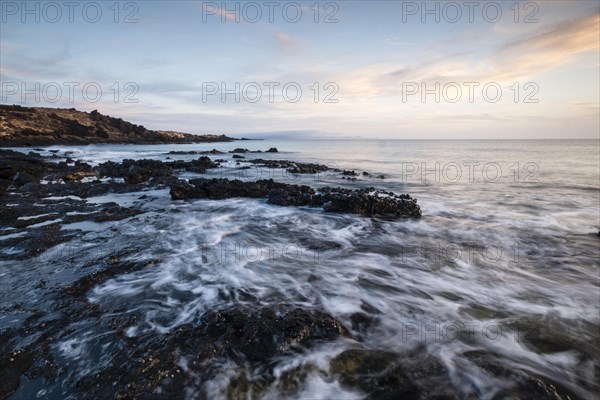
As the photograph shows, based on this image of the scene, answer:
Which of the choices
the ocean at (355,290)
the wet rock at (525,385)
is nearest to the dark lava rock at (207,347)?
the ocean at (355,290)

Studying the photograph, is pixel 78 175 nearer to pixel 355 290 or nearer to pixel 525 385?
pixel 355 290

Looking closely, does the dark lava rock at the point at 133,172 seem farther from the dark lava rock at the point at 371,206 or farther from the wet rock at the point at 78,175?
the dark lava rock at the point at 371,206

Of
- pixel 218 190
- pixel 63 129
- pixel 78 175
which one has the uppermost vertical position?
pixel 63 129

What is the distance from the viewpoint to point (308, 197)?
13336 mm

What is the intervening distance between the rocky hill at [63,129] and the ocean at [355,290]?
5439 cm

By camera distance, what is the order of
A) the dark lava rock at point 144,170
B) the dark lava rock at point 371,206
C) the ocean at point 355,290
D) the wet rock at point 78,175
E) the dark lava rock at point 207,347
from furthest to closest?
the dark lava rock at point 144,170, the wet rock at point 78,175, the dark lava rock at point 371,206, the ocean at point 355,290, the dark lava rock at point 207,347

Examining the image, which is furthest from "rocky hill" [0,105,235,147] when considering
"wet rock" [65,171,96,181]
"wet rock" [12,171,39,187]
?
"wet rock" [12,171,39,187]

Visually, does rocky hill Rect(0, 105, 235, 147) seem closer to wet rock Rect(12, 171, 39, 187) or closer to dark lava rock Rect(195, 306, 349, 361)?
→ wet rock Rect(12, 171, 39, 187)

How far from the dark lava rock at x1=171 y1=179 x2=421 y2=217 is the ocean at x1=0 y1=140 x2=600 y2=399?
905mm

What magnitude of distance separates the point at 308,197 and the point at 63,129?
78.0 meters

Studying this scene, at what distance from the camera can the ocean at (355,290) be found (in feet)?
12.2

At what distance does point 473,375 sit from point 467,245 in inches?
223

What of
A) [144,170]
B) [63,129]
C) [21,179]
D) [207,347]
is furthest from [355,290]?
[63,129]

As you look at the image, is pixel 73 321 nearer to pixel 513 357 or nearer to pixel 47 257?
pixel 47 257
